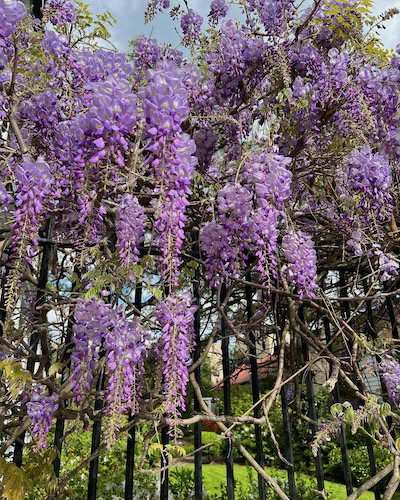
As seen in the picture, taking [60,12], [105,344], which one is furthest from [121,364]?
[60,12]

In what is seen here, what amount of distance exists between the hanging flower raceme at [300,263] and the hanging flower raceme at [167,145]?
790 mm

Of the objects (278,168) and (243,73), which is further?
(243,73)

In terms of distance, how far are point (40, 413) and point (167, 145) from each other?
1.24 meters

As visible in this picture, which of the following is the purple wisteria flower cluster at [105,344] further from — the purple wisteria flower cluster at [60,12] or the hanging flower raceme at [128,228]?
the purple wisteria flower cluster at [60,12]

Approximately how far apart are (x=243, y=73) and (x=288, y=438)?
7.47ft

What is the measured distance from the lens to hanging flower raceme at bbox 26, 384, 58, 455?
185 centimetres

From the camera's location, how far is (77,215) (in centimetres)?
223

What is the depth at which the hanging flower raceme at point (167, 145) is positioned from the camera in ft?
4.99

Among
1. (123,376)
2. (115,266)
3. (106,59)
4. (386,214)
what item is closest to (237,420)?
(123,376)

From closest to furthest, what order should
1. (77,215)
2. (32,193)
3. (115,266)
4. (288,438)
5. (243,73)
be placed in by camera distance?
(32,193) → (115,266) → (77,215) → (288,438) → (243,73)

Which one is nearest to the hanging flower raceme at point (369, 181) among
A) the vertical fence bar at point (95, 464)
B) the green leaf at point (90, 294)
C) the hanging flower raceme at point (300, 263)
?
the hanging flower raceme at point (300, 263)

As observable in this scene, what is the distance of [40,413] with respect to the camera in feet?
6.14

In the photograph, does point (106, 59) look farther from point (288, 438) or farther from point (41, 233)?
point (288, 438)

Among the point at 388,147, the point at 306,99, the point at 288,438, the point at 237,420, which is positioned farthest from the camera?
the point at 388,147
